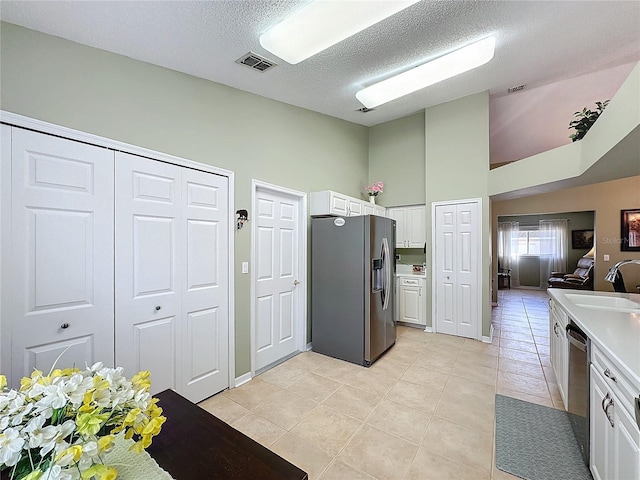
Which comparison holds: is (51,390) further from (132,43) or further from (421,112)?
(421,112)

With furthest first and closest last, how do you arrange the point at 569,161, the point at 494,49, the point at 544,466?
the point at 569,161 → the point at 494,49 → the point at 544,466

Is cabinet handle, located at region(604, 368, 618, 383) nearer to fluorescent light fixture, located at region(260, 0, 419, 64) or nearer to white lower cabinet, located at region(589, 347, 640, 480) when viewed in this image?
white lower cabinet, located at region(589, 347, 640, 480)

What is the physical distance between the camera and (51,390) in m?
0.66

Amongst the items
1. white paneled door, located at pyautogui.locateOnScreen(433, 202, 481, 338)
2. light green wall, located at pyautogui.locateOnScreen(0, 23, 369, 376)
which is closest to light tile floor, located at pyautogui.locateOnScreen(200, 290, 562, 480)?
white paneled door, located at pyautogui.locateOnScreen(433, 202, 481, 338)

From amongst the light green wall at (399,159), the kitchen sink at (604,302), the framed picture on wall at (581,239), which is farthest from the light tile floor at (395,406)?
the framed picture on wall at (581,239)

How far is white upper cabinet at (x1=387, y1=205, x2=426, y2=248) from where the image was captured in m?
4.67

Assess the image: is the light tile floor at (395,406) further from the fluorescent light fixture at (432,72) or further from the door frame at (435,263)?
the fluorescent light fixture at (432,72)

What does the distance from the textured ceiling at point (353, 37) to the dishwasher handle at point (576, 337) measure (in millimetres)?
2472

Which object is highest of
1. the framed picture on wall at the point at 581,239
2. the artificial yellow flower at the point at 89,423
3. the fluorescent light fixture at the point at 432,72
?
the fluorescent light fixture at the point at 432,72

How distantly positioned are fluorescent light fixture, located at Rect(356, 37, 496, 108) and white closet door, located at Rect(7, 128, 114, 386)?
2.71 meters

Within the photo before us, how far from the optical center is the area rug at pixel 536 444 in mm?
1681

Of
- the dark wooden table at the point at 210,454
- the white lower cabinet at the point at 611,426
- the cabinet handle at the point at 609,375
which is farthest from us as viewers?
the cabinet handle at the point at 609,375

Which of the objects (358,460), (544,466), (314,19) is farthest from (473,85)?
(358,460)

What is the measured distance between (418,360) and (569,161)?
8.93 ft
